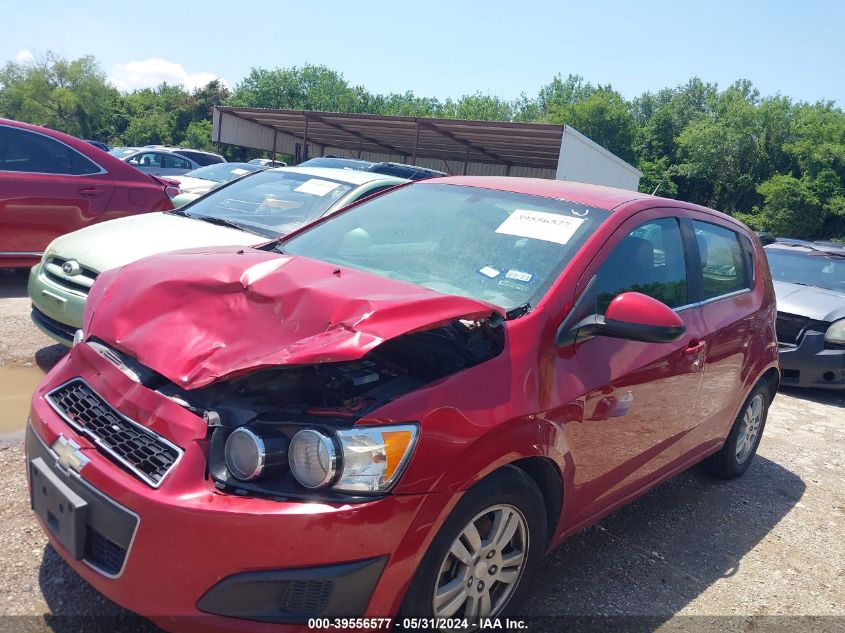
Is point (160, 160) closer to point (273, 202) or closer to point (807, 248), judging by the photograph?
point (273, 202)

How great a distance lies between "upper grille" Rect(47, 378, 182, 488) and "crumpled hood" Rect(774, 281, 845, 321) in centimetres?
652

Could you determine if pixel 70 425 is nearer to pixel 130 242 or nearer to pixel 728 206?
pixel 130 242

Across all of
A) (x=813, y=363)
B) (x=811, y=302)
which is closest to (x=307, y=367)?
(x=813, y=363)

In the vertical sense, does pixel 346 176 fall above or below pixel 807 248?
above

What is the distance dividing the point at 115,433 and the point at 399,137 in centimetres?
2359

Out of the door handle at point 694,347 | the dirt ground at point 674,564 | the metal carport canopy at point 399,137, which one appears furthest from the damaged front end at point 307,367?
the metal carport canopy at point 399,137

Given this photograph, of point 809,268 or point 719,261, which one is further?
point 809,268

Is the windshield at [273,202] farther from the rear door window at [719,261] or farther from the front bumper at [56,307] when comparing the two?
the rear door window at [719,261]

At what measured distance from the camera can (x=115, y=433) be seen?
2.17 m

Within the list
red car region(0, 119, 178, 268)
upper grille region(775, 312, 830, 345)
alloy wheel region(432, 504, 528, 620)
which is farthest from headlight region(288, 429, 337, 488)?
upper grille region(775, 312, 830, 345)

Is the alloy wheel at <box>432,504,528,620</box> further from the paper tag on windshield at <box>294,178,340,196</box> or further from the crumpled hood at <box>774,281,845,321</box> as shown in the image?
the crumpled hood at <box>774,281,845,321</box>

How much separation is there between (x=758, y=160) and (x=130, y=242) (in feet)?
148

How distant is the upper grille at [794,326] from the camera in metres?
6.73

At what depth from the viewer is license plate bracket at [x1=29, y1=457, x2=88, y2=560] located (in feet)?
6.81
